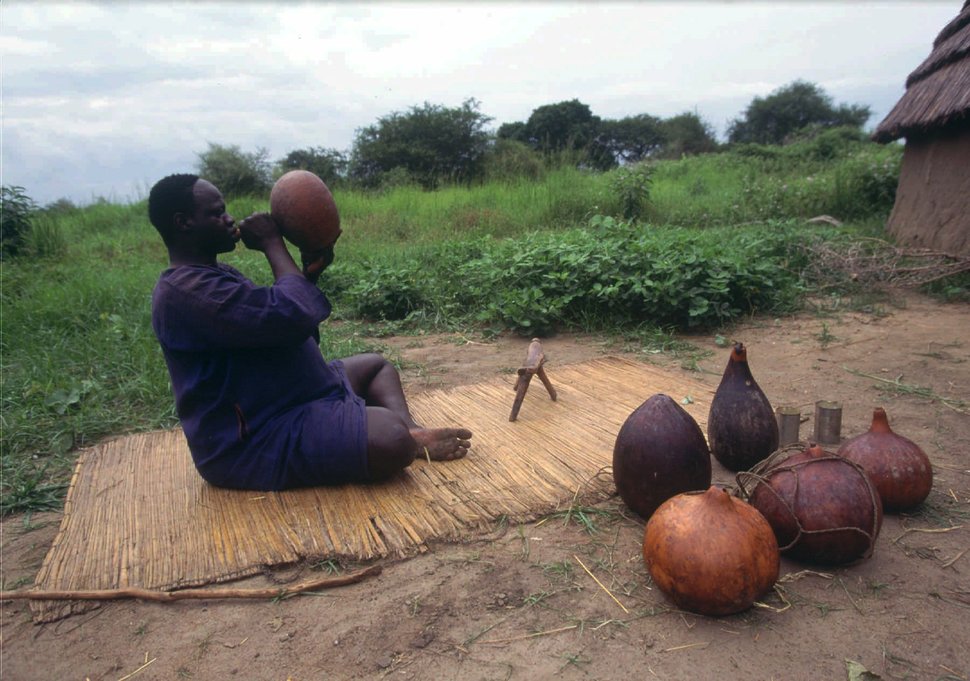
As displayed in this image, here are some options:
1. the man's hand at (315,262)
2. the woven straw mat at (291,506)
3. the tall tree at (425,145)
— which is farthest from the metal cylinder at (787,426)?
the tall tree at (425,145)

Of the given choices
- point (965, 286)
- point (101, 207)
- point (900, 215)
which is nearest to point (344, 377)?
point (965, 286)

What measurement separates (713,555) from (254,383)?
1.64 metres

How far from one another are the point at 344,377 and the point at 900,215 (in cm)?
688

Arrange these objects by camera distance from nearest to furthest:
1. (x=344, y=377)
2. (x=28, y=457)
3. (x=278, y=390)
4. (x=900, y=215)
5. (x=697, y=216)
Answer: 1. (x=278, y=390)
2. (x=344, y=377)
3. (x=28, y=457)
4. (x=900, y=215)
5. (x=697, y=216)

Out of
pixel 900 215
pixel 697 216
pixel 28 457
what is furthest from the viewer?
pixel 697 216

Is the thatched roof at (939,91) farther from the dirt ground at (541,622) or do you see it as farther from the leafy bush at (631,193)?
the dirt ground at (541,622)

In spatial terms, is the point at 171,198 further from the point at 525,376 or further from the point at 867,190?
the point at 867,190

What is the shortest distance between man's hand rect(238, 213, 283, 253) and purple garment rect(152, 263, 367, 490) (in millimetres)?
134

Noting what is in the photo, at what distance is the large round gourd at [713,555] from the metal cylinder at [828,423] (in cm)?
119

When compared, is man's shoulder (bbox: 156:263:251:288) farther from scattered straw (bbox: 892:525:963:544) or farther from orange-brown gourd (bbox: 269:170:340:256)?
scattered straw (bbox: 892:525:963:544)

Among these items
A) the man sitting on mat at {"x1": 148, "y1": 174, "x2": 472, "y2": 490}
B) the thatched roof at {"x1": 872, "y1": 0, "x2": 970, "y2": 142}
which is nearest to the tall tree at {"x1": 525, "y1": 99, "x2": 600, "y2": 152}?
the thatched roof at {"x1": 872, "y1": 0, "x2": 970, "y2": 142}

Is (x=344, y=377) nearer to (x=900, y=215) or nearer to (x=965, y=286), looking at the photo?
(x=965, y=286)

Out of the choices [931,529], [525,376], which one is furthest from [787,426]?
[525,376]

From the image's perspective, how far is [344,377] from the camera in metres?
2.84
